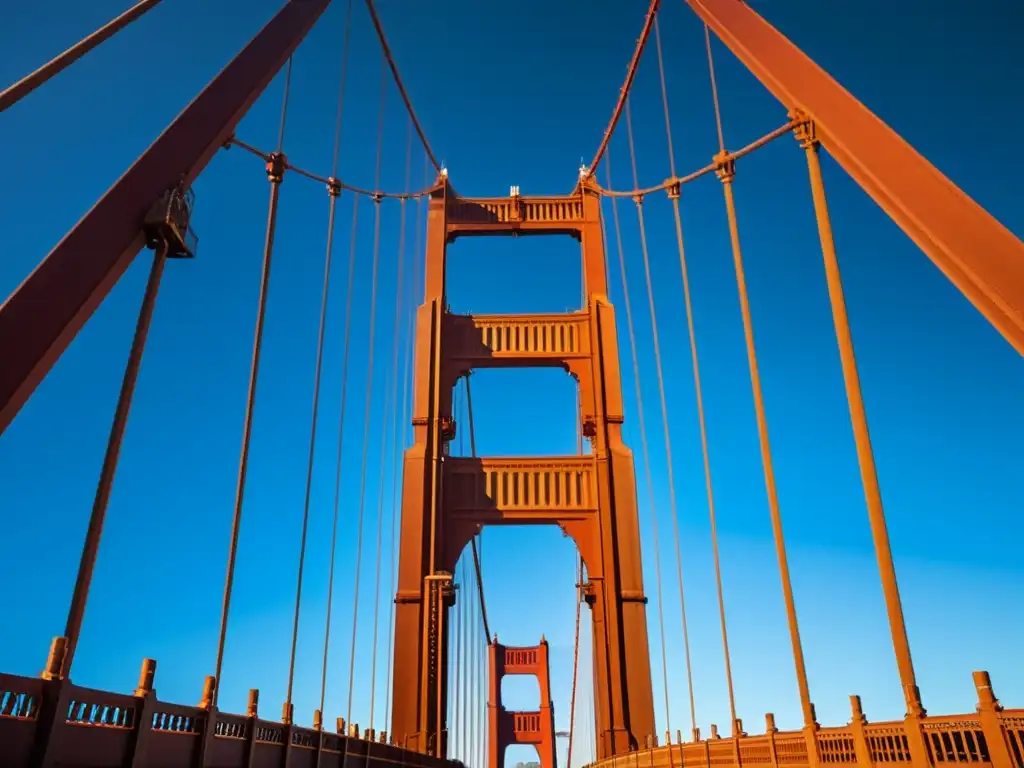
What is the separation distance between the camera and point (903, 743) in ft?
22.2

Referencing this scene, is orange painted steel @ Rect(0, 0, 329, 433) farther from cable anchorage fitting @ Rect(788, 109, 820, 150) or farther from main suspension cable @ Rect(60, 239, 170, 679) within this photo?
cable anchorage fitting @ Rect(788, 109, 820, 150)

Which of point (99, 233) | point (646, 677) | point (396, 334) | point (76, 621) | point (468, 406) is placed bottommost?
point (76, 621)

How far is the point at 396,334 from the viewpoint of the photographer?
24.1 m

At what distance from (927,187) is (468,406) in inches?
1230

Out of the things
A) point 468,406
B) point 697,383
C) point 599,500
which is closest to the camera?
point 697,383

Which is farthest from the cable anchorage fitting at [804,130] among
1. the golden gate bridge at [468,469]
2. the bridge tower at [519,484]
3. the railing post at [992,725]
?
the bridge tower at [519,484]

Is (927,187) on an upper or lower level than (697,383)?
lower

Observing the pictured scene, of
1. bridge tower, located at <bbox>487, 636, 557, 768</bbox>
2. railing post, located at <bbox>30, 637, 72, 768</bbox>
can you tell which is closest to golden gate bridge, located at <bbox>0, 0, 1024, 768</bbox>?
railing post, located at <bbox>30, 637, 72, 768</bbox>

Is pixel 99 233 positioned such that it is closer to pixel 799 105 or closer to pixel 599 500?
pixel 799 105

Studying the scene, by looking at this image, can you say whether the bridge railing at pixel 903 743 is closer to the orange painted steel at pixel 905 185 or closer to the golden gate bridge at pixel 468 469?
the golden gate bridge at pixel 468 469

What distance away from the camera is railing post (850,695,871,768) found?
713 centimetres

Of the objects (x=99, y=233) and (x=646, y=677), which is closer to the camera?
(x=99, y=233)

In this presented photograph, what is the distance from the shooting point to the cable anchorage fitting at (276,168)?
1180 cm

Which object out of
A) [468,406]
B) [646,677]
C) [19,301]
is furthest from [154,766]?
[468,406]
